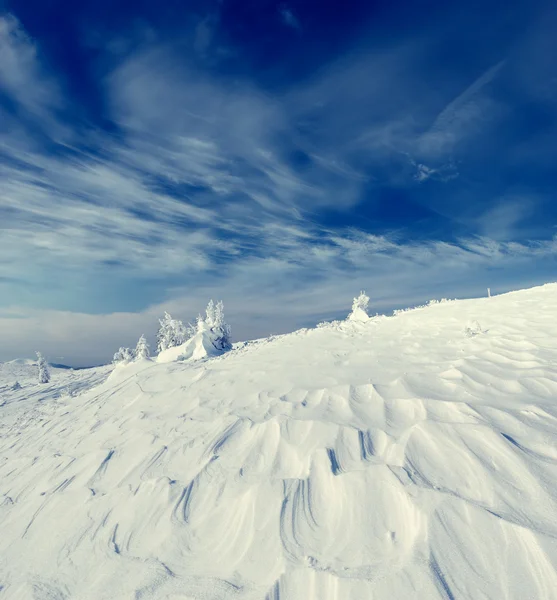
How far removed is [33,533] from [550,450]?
6.33m

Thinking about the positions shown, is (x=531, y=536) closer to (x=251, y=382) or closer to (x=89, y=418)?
(x=251, y=382)

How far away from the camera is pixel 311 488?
421 centimetres

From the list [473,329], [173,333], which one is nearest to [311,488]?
[473,329]

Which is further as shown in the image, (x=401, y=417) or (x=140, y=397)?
(x=140, y=397)

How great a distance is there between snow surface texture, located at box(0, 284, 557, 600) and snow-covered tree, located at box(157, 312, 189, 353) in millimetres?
Result: 35454

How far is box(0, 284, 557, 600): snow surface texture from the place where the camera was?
124 inches

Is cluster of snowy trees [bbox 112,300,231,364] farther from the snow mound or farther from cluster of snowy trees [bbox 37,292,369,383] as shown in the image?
the snow mound

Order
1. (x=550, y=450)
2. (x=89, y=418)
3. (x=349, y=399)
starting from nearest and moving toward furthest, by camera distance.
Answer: (x=550, y=450) → (x=349, y=399) → (x=89, y=418)

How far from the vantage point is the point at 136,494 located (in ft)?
15.7

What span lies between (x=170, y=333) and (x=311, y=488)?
4395 cm

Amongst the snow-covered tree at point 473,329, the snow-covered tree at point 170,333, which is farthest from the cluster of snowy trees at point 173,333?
the snow-covered tree at point 473,329

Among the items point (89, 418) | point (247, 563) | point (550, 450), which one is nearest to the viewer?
point (247, 563)

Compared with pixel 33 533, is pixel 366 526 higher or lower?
higher

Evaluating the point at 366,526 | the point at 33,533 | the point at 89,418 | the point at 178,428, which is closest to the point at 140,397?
the point at 89,418
